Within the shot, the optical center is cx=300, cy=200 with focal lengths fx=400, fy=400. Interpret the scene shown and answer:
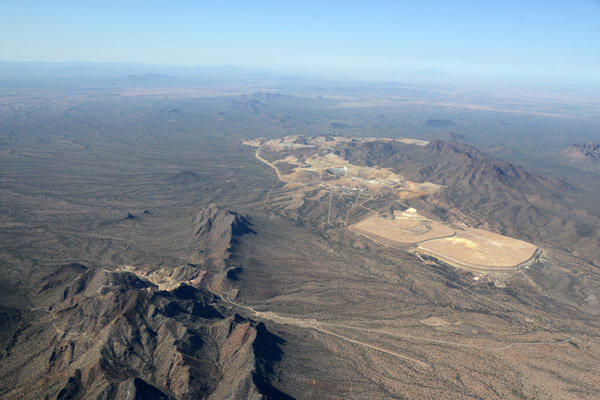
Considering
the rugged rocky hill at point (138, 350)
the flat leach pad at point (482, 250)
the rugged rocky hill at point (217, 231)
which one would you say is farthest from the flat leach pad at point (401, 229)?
the rugged rocky hill at point (138, 350)

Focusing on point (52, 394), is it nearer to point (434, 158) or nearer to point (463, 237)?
point (463, 237)

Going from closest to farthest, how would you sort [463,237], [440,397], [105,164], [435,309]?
[440,397] → [435,309] → [463,237] → [105,164]

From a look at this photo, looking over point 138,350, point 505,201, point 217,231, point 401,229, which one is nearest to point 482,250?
point 401,229

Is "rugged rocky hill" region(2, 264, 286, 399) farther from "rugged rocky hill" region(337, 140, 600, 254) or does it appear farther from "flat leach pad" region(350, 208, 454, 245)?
"rugged rocky hill" region(337, 140, 600, 254)

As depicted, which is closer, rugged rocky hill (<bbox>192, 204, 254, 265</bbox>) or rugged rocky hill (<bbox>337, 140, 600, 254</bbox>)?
rugged rocky hill (<bbox>192, 204, 254, 265</bbox>)

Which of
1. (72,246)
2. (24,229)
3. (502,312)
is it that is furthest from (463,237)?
(24,229)

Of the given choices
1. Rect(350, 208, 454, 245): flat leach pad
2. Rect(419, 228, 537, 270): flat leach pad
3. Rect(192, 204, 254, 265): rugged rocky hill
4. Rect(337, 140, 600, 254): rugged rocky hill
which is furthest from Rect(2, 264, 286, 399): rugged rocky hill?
Rect(337, 140, 600, 254): rugged rocky hill
